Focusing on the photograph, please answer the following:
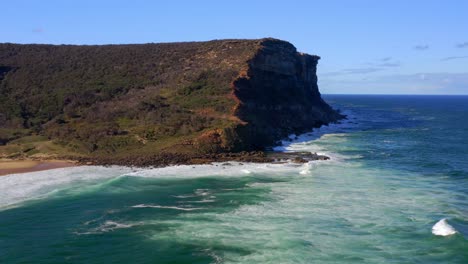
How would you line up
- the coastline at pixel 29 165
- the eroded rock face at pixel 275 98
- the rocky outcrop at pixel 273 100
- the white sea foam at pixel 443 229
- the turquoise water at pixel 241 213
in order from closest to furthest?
the turquoise water at pixel 241 213
the white sea foam at pixel 443 229
the coastline at pixel 29 165
the rocky outcrop at pixel 273 100
the eroded rock face at pixel 275 98

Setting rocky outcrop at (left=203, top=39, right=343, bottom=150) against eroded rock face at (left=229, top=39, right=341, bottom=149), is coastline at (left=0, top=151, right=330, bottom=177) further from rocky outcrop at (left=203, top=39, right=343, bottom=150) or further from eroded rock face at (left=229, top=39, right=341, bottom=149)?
eroded rock face at (left=229, top=39, right=341, bottom=149)

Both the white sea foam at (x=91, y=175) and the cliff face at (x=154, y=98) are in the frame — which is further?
the cliff face at (x=154, y=98)

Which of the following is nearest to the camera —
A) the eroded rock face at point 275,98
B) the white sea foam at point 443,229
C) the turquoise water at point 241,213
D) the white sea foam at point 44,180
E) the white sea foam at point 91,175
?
the turquoise water at point 241,213

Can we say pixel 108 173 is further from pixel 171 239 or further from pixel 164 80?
pixel 164 80

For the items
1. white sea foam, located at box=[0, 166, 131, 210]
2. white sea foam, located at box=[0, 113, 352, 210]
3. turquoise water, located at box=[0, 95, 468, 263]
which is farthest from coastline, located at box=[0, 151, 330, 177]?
turquoise water, located at box=[0, 95, 468, 263]

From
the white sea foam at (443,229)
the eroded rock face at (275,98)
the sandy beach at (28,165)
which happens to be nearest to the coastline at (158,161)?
the sandy beach at (28,165)

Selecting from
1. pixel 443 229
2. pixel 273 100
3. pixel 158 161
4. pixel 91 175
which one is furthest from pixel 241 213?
pixel 273 100

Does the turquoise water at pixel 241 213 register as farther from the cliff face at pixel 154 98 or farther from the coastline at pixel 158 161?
the cliff face at pixel 154 98
